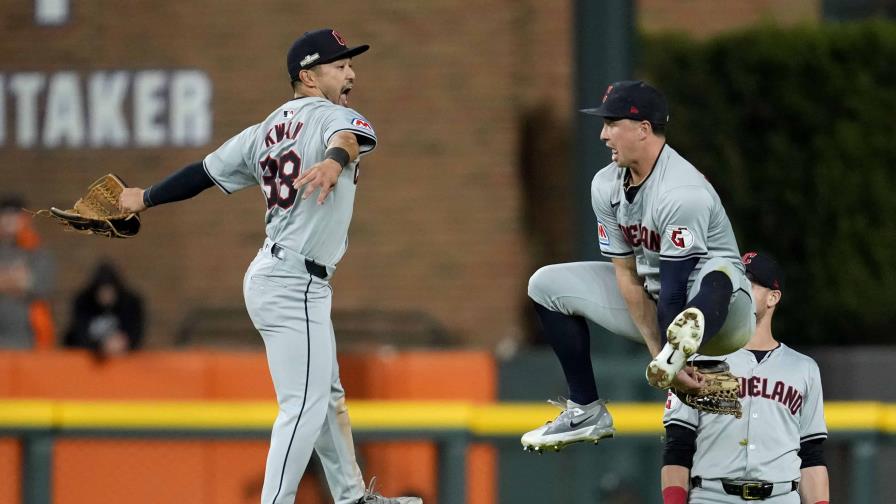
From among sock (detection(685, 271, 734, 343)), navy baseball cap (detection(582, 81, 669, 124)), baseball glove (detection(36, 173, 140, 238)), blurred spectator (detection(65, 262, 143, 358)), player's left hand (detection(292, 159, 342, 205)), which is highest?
navy baseball cap (detection(582, 81, 669, 124))

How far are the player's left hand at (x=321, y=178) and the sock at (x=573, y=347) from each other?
107cm

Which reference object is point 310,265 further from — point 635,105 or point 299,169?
point 635,105

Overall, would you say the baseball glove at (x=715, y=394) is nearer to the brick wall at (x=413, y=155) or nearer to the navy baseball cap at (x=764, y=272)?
the navy baseball cap at (x=764, y=272)

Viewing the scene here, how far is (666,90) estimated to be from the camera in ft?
34.5

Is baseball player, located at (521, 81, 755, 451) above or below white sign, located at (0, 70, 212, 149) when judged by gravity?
below

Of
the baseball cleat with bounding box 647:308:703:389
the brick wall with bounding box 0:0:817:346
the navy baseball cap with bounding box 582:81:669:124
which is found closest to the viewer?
the baseball cleat with bounding box 647:308:703:389

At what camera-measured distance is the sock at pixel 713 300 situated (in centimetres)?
504

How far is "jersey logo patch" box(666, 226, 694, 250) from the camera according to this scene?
5.15 m

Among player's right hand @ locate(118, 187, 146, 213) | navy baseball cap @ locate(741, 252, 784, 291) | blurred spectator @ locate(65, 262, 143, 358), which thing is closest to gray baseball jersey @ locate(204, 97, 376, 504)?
player's right hand @ locate(118, 187, 146, 213)

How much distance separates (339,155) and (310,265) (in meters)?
0.58

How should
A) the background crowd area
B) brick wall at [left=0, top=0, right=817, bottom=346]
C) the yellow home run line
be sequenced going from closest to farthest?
the yellow home run line < the background crowd area < brick wall at [left=0, top=0, right=817, bottom=346]

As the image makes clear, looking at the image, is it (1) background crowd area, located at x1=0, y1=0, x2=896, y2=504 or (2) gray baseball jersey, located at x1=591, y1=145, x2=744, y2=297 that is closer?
(2) gray baseball jersey, located at x1=591, y1=145, x2=744, y2=297

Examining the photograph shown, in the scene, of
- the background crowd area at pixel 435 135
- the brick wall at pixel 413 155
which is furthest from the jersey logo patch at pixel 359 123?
the brick wall at pixel 413 155

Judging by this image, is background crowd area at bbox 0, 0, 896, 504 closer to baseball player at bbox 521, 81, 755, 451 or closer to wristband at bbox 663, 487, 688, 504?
wristband at bbox 663, 487, 688, 504
